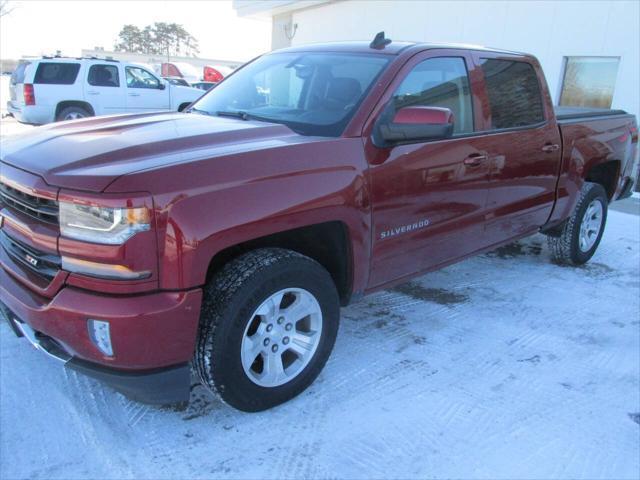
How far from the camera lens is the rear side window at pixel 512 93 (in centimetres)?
380

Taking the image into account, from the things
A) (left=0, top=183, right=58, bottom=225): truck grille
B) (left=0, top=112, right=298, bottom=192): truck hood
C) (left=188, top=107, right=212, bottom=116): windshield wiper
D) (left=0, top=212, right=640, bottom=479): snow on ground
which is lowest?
(left=0, top=212, right=640, bottom=479): snow on ground

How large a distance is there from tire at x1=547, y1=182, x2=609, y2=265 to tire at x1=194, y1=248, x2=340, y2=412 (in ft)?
9.91

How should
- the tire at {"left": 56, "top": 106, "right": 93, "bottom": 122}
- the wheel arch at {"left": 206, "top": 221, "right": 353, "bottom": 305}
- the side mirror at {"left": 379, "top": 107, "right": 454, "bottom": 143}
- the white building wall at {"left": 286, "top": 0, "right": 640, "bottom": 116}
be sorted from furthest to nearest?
the tire at {"left": 56, "top": 106, "right": 93, "bottom": 122} < the white building wall at {"left": 286, "top": 0, "right": 640, "bottom": 116} < the side mirror at {"left": 379, "top": 107, "right": 454, "bottom": 143} < the wheel arch at {"left": 206, "top": 221, "right": 353, "bottom": 305}

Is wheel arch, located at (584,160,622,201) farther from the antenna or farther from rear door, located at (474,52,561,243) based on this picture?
the antenna

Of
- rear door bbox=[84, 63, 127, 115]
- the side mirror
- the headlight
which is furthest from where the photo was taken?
rear door bbox=[84, 63, 127, 115]

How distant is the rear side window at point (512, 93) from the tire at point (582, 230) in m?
1.11

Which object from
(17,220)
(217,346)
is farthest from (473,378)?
(17,220)

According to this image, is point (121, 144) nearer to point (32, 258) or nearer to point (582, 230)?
point (32, 258)

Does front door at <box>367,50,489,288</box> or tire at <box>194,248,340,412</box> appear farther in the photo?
front door at <box>367,50,489,288</box>

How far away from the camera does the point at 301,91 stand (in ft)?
11.1

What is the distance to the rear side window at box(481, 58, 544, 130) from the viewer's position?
3805 mm

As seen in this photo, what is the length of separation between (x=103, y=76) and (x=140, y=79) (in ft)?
3.23

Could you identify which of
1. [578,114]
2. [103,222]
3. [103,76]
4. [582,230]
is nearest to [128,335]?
[103,222]

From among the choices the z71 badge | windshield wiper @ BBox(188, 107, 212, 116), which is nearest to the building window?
the z71 badge
